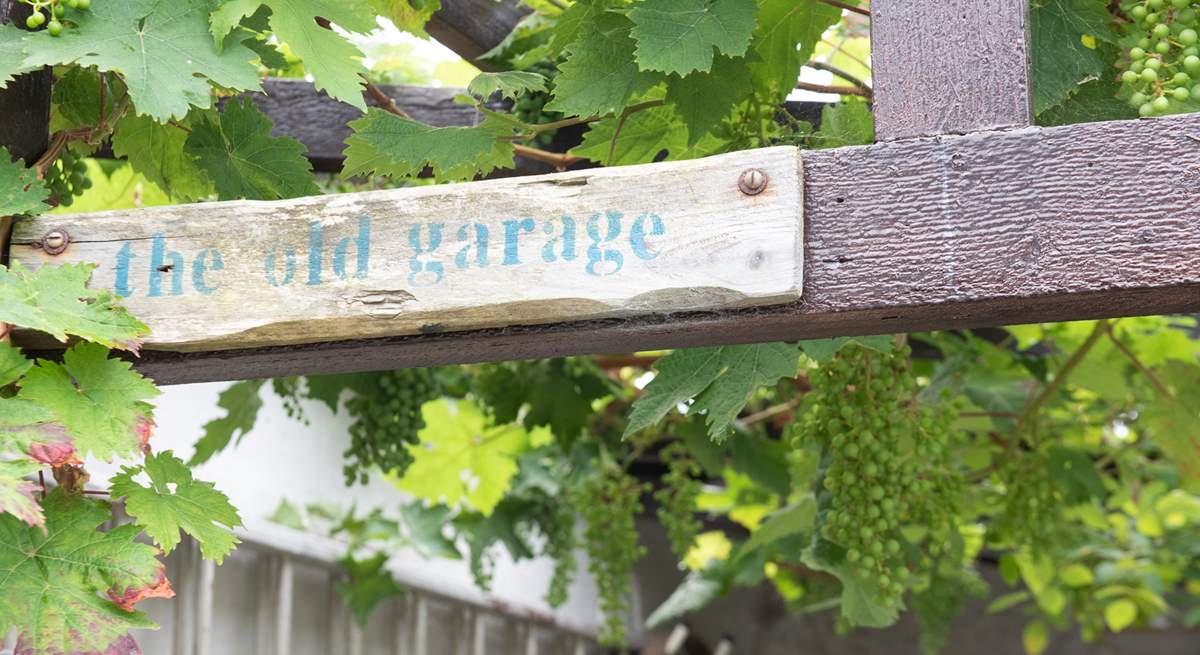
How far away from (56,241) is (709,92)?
70cm

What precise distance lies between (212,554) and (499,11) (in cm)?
102

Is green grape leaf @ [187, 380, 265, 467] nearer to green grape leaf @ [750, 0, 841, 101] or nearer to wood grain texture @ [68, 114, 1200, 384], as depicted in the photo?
green grape leaf @ [750, 0, 841, 101]

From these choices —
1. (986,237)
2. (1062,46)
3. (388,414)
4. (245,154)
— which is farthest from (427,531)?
(986,237)

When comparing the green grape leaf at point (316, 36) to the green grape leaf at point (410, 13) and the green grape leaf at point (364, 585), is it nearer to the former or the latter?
the green grape leaf at point (410, 13)

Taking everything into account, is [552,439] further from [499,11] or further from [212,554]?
[212,554]

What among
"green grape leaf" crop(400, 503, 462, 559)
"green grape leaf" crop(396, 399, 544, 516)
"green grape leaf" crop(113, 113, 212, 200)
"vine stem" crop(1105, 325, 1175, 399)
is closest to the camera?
"green grape leaf" crop(113, 113, 212, 200)

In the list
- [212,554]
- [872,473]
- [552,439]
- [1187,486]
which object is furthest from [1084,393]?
[212,554]

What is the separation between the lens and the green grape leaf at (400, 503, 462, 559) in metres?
3.58

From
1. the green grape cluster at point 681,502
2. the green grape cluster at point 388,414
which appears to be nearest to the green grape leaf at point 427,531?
the green grape cluster at point 681,502

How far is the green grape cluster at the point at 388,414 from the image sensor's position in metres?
2.49

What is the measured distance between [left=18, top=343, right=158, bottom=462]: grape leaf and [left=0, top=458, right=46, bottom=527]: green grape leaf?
0.30 ft

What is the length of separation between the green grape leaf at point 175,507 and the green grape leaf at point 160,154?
1.62 ft

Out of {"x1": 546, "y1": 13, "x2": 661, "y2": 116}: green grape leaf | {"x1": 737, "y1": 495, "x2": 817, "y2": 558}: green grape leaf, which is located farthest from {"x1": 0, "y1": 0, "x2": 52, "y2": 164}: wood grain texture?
{"x1": 737, "y1": 495, "x2": 817, "y2": 558}: green grape leaf

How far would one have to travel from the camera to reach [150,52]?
54.0 inches
